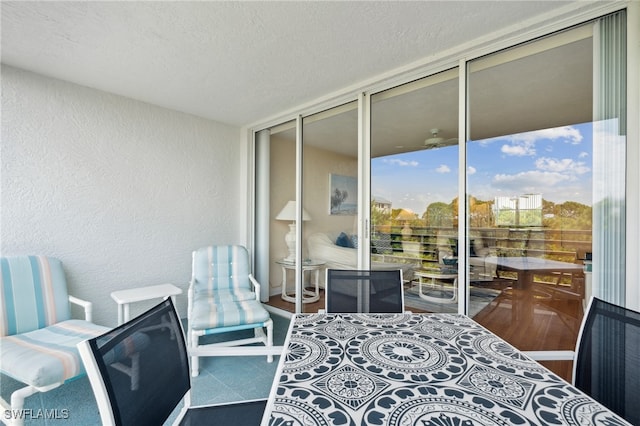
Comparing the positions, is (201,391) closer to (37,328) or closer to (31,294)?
(37,328)

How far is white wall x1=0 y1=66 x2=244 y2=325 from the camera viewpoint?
261 centimetres

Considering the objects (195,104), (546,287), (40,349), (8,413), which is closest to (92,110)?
(195,104)

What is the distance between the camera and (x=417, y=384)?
37.2 inches

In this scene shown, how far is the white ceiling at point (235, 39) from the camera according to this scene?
1843mm

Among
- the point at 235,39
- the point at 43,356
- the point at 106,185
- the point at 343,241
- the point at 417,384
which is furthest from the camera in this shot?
the point at 343,241

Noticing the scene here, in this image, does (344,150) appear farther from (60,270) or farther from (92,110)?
(60,270)

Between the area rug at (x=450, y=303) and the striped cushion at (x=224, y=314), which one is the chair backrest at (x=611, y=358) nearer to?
the area rug at (x=450, y=303)

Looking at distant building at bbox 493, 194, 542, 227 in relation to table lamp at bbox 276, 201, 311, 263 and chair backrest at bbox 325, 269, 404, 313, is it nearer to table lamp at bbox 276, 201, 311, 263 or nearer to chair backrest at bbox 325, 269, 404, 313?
chair backrest at bbox 325, 269, 404, 313

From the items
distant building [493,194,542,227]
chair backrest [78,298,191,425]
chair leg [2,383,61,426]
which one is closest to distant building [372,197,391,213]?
distant building [493,194,542,227]

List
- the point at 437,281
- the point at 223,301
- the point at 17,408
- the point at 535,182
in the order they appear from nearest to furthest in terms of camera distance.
A: 1. the point at 17,408
2. the point at 535,182
3. the point at 437,281
4. the point at 223,301

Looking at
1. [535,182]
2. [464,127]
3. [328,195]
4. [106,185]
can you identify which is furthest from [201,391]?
[535,182]

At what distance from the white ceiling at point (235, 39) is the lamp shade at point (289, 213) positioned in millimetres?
1406

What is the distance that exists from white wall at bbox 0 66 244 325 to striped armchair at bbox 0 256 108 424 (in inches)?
14.9

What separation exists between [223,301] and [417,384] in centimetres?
245
